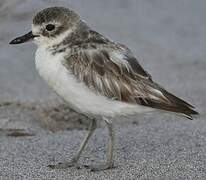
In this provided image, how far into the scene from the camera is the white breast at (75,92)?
521cm

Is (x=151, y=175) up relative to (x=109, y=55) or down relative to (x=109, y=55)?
down

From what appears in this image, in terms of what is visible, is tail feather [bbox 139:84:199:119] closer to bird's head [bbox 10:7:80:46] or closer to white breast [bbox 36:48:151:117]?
white breast [bbox 36:48:151:117]

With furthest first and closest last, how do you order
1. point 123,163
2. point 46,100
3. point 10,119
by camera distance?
1. point 46,100
2. point 10,119
3. point 123,163

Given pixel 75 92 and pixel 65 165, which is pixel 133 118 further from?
pixel 75 92

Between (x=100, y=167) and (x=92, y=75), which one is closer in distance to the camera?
(x=92, y=75)

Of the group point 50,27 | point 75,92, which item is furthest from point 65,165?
point 50,27

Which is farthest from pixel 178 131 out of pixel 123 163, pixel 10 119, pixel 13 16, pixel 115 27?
pixel 115 27

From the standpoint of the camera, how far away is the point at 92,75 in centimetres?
532

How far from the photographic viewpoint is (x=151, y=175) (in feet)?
16.9

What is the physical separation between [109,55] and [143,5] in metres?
5.35

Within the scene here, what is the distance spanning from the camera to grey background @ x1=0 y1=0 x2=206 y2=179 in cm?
547

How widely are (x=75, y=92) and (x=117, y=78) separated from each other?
350 mm

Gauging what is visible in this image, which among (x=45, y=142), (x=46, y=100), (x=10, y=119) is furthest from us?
(x=46, y=100)

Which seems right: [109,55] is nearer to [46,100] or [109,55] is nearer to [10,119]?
[10,119]
